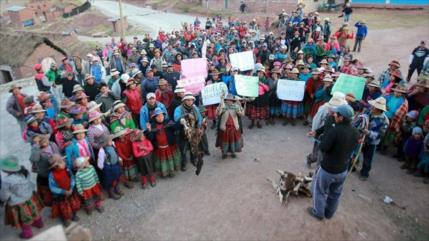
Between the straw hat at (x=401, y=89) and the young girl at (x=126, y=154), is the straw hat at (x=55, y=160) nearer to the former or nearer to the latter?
the young girl at (x=126, y=154)

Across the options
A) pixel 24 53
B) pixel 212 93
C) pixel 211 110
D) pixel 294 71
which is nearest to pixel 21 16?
pixel 24 53

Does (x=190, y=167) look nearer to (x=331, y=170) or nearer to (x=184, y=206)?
(x=184, y=206)

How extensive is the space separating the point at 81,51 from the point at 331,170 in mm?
31372

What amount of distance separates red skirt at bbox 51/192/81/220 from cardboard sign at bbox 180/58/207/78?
17.7 ft

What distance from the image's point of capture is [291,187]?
6.41m

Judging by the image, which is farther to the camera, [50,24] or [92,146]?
[50,24]

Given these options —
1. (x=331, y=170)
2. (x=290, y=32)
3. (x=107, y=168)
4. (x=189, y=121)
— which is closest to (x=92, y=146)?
(x=107, y=168)

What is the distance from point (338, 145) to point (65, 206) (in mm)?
5091

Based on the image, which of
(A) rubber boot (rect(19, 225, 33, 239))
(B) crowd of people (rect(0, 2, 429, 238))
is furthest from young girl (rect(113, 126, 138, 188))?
(A) rubber boot (rect(19, 225, 33, 239))

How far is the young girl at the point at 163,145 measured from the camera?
23.2ft

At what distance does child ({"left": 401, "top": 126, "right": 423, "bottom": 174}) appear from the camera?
724 cm

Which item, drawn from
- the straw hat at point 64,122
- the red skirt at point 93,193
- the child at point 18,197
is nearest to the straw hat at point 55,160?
the child at point 18,197

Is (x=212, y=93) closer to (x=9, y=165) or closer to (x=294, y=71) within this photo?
(x=294, y=71)

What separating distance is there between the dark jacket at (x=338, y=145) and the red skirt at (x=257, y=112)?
15.5 ft
